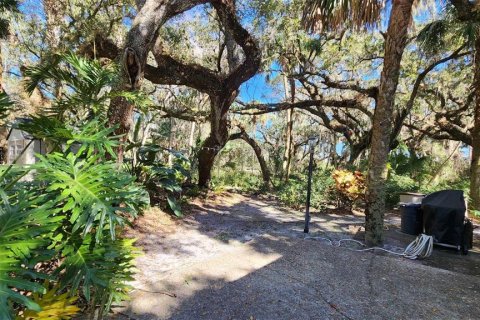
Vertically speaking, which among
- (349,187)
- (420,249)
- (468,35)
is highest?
(468,35)

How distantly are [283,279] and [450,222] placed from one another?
319 cm

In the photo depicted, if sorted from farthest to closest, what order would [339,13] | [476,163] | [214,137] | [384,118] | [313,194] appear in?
[214,137], [313,194], [476,163], [339,13], [384,118]

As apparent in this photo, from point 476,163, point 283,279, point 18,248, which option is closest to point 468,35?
point 476,163

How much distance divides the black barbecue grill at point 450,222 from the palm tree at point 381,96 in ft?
3.09

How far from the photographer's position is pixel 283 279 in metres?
3.38

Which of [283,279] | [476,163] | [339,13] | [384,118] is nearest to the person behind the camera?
[283,279]

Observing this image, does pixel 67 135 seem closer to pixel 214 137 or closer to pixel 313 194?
pixel 214 137

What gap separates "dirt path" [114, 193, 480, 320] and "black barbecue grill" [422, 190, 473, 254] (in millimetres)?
205

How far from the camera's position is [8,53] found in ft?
34.3

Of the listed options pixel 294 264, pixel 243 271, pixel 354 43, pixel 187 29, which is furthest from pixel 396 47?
pixel 187 29

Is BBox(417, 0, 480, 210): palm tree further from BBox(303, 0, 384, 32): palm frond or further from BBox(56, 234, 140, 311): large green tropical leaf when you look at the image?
BBox(56, 234, 140, 311): large green tropical leaf

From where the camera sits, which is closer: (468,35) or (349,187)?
(468,35)

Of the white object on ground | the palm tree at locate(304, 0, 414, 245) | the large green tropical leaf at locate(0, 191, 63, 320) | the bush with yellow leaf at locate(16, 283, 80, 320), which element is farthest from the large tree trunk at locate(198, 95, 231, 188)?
the large green tropical leaf at locate(0, 191, 63, 320)

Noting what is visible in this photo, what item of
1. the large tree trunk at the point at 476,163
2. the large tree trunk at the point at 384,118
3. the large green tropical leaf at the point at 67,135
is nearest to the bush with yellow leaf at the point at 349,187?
the large tree trunk at the point at 476,163
